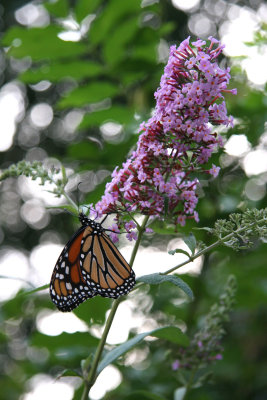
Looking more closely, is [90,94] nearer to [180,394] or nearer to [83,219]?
[83,219]

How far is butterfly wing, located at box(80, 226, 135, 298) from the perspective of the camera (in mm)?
2367

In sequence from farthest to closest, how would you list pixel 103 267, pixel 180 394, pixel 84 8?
pixel 84 8
pixel 180 394
pixel 103 267

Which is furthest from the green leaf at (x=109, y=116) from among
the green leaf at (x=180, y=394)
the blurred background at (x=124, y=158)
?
the green leaf at (x=180, y=394)

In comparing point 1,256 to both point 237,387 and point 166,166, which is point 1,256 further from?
point 166,166

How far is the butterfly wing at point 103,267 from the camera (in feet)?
7.77

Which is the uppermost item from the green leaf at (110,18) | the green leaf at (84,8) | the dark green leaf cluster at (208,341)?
the green leaf at (84,8)

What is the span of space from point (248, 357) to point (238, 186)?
6.38 ft

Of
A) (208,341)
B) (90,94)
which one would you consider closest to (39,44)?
(90,94)

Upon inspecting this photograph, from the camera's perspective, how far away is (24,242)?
11.6 m

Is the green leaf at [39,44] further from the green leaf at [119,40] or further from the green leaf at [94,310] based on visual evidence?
the green leaf at [94,310]

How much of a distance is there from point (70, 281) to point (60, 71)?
1.88m

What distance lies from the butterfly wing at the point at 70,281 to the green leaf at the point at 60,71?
5.24 feet

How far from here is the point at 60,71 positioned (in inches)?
151

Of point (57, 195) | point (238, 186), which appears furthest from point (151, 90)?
point (57, 195)
